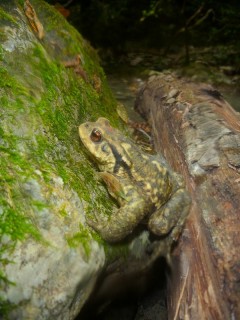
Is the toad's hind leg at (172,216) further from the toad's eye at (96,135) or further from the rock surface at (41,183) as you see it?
the toad's eye at (96,135)

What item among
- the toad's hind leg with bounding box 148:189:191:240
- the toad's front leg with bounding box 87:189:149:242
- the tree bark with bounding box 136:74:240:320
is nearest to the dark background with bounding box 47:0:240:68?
the tree bark with bounding box 136:74:240:320

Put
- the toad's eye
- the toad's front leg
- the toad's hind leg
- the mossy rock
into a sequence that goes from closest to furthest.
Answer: the mossy rock, the toad's front leg, the toad's hind leg, the toad's eye

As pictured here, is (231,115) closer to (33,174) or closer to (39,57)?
(39,57)

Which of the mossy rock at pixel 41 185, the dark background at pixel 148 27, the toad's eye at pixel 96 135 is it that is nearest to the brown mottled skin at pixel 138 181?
the toad's eye at pixel 96 135

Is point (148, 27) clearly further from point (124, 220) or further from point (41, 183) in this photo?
point (41, 183)

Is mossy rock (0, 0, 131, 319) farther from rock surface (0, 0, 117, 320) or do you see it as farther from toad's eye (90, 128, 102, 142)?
toad's eye (90, 128, 102, 142)

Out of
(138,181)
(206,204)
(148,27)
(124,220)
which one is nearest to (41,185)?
(124,220)

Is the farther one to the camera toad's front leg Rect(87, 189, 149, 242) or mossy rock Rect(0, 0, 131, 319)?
toad's front leg Rect(87, 189, 149, 242)

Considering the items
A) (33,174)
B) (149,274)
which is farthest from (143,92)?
(33,174)
